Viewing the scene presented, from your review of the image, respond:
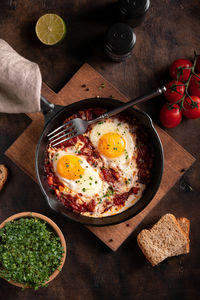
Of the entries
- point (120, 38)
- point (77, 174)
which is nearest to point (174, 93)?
point (120, 38)

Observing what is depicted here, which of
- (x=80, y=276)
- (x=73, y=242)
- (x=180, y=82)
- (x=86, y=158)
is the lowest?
(x=80, y=276)

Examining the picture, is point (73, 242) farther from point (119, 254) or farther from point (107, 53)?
point (107, 53)

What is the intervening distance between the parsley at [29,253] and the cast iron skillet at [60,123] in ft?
1.35

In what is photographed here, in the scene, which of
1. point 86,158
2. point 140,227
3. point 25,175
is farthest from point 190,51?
point 25,175

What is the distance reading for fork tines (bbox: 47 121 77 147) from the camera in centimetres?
380

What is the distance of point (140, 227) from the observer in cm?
429

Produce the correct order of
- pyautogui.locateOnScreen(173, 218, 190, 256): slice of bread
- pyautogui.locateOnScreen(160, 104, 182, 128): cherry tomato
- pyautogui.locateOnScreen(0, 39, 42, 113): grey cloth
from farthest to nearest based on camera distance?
pyautogui.locateOnScreen(173, 218, 190, 256): slice of bread < pyautogui.locateOnScreen(160, 104, 182, 128): cherry tomato < pyautogui.locateOnScreen(0, 39, 42, 113): grey cloth

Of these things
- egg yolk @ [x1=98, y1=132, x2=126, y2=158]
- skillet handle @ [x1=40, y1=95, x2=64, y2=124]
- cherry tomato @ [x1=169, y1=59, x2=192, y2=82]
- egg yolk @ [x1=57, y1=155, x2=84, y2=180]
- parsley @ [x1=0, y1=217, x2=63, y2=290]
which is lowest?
parsley @ [x1=0, y1=217, x2=63, y2=290]

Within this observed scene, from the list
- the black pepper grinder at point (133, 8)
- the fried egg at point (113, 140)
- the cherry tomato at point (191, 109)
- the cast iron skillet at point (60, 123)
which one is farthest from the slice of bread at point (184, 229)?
the black pepper grinder at point (133, 8)

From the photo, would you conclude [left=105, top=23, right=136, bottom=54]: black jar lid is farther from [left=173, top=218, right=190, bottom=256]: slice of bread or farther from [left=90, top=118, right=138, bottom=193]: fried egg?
[left=173, top=218, right=190, bottom=256]: slice of bread

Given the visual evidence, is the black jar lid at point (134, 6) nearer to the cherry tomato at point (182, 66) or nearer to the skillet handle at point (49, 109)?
the cherry tomato at point (182, 66)

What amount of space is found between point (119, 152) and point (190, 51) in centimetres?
185

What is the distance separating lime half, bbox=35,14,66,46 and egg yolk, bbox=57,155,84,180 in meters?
1.60

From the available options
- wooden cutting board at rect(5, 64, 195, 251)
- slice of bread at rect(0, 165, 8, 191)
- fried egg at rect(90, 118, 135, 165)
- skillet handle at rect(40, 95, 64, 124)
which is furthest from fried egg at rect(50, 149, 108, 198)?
slice of bread at rect(0, 165, 8, 191)
